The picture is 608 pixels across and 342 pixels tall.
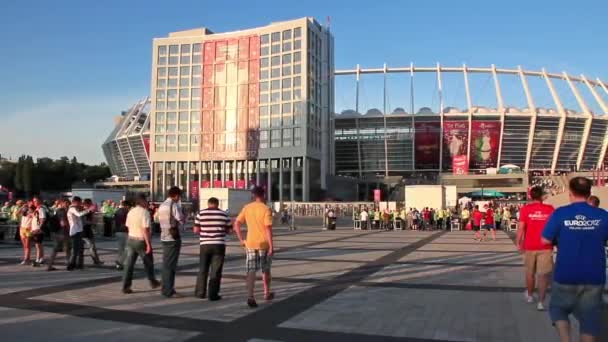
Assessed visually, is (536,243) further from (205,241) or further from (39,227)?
(39,227)

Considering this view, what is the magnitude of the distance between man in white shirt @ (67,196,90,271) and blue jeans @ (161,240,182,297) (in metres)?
4.29

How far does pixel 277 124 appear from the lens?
246 feet

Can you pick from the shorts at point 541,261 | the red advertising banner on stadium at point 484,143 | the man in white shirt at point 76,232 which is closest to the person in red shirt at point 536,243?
the shorts at point 541,261

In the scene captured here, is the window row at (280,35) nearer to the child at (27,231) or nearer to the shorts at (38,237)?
the child at (27,231)

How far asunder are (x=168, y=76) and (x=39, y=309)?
77.9 meters

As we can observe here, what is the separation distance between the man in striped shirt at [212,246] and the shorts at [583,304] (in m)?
4.98

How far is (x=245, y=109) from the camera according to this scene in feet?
253

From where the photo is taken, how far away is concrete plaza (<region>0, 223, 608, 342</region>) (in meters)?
6.02

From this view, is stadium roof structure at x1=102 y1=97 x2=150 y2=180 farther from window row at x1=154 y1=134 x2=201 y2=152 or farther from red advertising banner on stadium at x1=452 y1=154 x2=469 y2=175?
red advertising banner on stadium at x1=452 y1=154 x2=469 y2=175

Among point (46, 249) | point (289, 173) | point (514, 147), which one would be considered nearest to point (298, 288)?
point (46, 249)

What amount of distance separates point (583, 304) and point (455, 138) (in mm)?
96317

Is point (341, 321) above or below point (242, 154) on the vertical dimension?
below

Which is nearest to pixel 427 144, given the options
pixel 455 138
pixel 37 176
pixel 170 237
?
pixel 455 138

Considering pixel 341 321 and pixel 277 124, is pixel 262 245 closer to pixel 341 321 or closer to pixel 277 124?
pixel 341 321
